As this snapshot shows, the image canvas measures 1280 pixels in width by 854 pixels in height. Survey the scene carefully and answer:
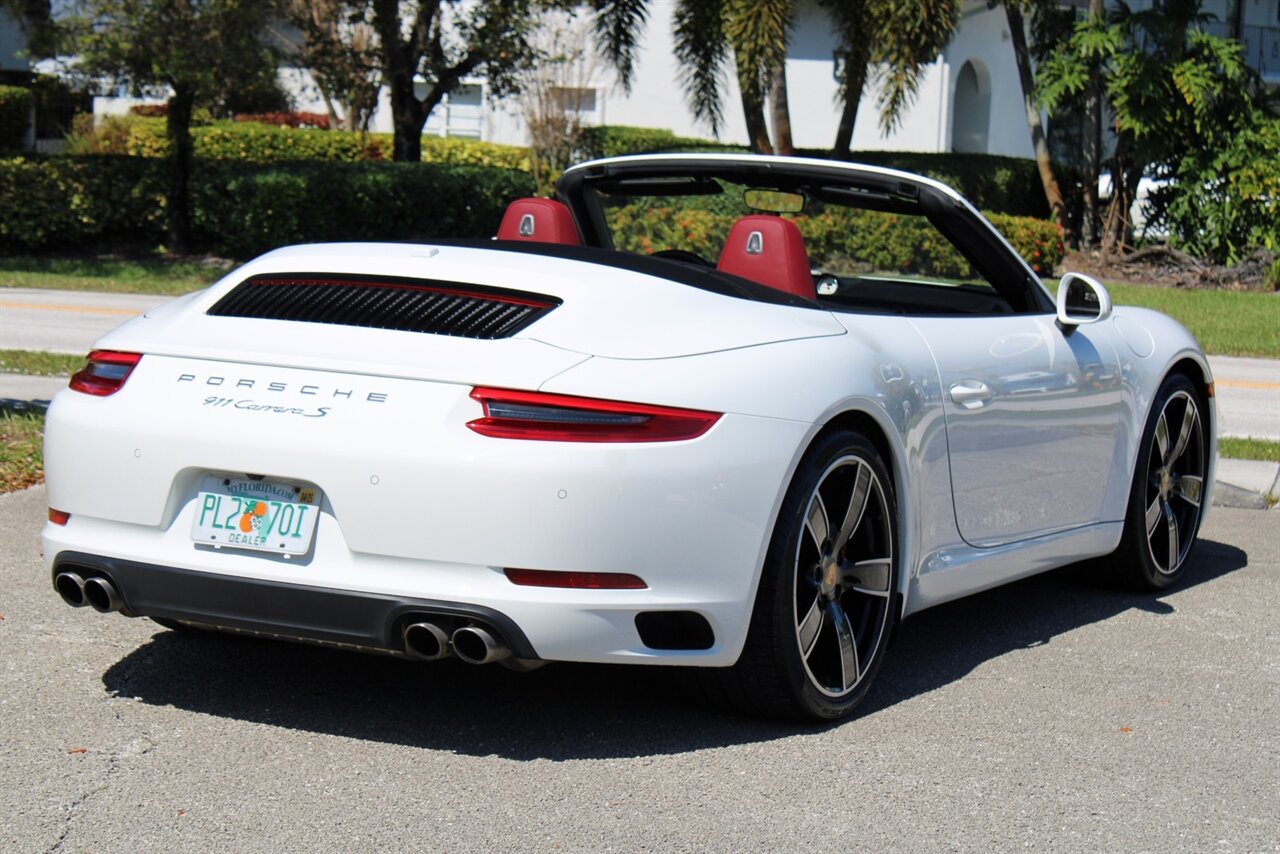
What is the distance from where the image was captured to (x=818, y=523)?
4.53 metres

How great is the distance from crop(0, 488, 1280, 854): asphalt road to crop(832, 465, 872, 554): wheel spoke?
19.8 inches

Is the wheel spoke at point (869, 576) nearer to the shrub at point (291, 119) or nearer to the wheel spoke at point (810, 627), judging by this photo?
the wheel spoke at point (810, 627)

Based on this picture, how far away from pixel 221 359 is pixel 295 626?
2.26ft

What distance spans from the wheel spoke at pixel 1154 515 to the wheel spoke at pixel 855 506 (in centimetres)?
212

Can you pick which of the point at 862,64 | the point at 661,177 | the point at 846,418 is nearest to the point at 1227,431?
the point at 661,177

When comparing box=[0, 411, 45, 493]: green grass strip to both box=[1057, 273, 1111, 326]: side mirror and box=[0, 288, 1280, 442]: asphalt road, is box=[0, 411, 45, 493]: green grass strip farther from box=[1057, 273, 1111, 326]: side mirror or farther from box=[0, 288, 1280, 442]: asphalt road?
box=[1057, 273, 1111, 326]: side mirror

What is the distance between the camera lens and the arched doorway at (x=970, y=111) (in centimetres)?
4009

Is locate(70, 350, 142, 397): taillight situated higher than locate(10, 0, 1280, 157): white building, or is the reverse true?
locate(10, 0, 1280, 157): white building

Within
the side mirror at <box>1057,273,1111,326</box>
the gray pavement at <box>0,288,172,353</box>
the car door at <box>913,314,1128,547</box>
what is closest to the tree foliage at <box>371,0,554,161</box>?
the gray pavement at <box>0,288,172,353</box>

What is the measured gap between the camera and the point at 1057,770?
171 inches

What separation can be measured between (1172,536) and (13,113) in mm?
33526

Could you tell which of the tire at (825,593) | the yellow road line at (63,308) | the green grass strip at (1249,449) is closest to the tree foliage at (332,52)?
the yellow road line at (63,308)

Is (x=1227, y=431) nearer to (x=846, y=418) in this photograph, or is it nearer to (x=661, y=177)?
(x=661, y=177)

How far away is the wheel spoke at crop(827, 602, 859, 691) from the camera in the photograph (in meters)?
4.64
